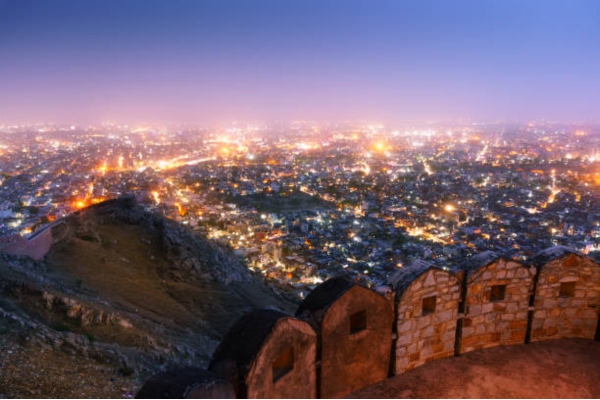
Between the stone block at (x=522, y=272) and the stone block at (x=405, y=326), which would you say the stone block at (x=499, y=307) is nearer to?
the stone block at (x=522, y=272)

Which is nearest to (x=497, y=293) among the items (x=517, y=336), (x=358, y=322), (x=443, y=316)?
(x=517, y=336)

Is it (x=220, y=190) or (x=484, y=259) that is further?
(x=220, y=190)

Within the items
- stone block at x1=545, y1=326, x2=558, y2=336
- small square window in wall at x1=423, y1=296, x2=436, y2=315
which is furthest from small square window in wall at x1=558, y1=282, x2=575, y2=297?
small square window in wall at x1=423, y1=296, x2=436, y2=315

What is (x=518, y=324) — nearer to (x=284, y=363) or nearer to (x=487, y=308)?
(x=487, y=308)

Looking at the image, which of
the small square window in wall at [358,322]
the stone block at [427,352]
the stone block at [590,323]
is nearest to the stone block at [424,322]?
the stone block at [427,352]

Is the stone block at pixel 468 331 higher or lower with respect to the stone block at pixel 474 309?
lower

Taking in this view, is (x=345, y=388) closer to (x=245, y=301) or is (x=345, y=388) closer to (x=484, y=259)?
(x=484, y=259)

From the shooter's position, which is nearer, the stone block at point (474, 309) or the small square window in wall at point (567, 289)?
the stone block at point (474, 309)

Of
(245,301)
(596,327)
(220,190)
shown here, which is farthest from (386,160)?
(596,327)
